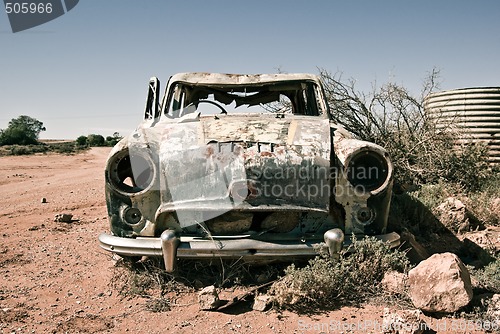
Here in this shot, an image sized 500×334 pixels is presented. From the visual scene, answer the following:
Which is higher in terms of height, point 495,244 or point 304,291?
point 304,291

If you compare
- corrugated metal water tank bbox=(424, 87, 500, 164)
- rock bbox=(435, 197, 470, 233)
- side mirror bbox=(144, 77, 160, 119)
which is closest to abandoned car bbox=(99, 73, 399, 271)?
side mirror bbox=(144, 77, 160, 119)

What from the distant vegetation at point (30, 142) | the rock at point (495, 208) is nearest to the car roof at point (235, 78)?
the rock at point (495, 208)

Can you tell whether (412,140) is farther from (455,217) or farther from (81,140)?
(81,140)

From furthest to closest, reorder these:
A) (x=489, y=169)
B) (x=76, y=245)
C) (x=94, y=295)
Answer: (x=489, y=169), (x=76, y=245), (x=94, y=295)

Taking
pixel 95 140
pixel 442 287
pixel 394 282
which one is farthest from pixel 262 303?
pixel 95 140

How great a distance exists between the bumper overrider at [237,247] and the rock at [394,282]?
376 millimetres

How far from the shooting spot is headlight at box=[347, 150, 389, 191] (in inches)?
130

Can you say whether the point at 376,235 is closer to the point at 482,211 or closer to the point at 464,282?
the point at 464,282

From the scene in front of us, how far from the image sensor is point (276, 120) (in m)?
3.98

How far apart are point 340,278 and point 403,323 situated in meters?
0.62

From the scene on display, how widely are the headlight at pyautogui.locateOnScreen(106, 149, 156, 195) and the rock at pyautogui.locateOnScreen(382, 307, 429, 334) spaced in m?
1.82

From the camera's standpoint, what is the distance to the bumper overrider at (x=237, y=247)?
3.00 metres

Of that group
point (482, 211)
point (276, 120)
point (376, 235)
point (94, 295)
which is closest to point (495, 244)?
point (482, 211)

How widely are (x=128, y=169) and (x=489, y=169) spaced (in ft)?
17.5
